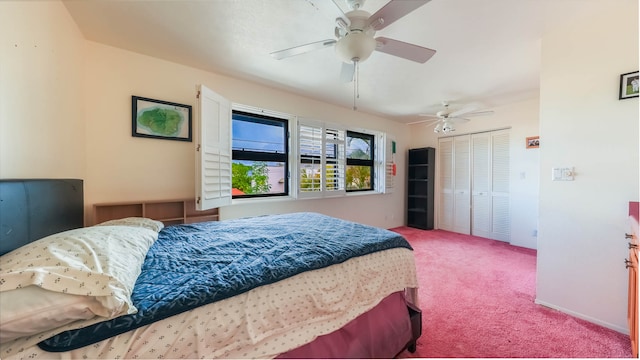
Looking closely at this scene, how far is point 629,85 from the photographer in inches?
65.1

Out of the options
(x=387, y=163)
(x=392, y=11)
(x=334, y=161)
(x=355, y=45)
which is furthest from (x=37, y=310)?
(x=387, y=163)

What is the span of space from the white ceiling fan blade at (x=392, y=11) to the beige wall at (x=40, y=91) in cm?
184

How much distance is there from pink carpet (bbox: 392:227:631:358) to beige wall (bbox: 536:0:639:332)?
0.22 m

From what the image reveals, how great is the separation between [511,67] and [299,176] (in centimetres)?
282

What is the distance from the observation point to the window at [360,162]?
4457 millimetres

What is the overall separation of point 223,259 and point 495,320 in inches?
83.5

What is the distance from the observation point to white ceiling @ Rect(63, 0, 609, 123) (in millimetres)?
1664

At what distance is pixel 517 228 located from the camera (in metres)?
3.85

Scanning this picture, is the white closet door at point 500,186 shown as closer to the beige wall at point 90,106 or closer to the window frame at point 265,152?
the beige wall at point 90,106

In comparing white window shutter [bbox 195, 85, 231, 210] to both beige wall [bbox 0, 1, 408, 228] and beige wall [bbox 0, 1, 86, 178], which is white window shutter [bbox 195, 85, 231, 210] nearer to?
beige wall [bbox 0, 1, 408, 228]

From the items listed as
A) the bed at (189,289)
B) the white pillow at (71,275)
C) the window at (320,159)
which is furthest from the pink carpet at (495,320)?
the window at (320,159)

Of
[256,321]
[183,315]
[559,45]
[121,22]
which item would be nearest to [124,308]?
[183,315]

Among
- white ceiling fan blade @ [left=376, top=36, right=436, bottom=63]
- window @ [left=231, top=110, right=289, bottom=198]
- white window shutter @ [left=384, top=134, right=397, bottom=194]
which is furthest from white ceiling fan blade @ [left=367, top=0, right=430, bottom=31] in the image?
white window shutter @ [left=384, top=134, right=397, bottom=194]

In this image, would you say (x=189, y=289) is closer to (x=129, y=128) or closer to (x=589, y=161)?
(x=129, y=128)
